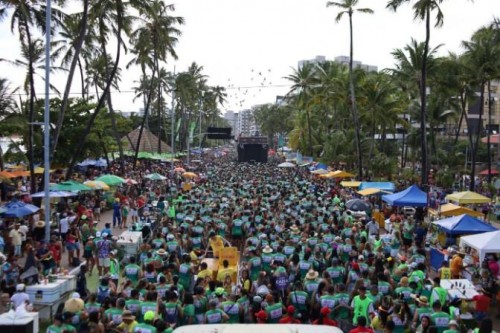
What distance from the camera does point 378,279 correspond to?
10.7 meters

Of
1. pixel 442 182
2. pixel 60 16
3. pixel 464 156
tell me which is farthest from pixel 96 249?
pixel 464 156

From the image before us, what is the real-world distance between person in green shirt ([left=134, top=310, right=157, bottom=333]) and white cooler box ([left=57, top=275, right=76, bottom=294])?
4.07 m

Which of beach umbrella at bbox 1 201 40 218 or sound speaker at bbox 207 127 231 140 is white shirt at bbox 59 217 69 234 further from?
sound speaker at bbox 207 127 231 140

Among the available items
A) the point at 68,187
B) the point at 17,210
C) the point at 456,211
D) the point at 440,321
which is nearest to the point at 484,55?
the point at 456,211

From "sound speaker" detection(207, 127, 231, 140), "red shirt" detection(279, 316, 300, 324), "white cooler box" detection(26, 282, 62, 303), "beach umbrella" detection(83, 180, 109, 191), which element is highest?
"sound speaker" detection(207, 127, 231, 140)

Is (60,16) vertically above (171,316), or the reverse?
(60,16)

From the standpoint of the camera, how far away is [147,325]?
310 inches

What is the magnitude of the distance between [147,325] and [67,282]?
467 cm

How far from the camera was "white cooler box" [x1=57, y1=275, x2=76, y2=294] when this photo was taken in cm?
1163

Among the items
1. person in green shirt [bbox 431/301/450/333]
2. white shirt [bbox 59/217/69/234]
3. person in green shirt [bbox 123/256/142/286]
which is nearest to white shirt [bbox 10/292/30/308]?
person in green shirt [bbox 123/256/142/286]

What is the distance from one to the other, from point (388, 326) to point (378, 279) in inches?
102

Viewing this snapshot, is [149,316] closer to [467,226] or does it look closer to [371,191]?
[467,226]

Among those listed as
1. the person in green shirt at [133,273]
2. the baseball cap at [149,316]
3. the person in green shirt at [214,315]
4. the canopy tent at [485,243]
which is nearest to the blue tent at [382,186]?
the canopy tent at [485,243]

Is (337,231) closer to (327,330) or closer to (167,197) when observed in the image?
(327,330)
